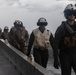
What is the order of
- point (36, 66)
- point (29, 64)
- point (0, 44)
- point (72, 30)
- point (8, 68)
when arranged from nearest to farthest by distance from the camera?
point (72, 30), point (36, 66), point (29, 64), point (8, 68), point (0, 44)

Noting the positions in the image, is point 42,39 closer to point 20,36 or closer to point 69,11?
point 69,11

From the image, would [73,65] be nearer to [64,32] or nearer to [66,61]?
[66,61]

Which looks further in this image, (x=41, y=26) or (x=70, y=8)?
(x=41, y=26)

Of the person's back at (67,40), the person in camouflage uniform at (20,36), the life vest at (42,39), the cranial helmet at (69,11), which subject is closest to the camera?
the person's back at (67,40)

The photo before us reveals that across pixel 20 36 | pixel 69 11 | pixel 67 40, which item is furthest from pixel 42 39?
pixel 20 36

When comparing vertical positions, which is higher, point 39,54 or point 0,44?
point 39,54

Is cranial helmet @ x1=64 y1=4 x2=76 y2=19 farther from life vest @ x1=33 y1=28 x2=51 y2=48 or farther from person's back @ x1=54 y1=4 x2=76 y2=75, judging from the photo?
life vest @ x1=33 y1=28 x2=51 y2=48

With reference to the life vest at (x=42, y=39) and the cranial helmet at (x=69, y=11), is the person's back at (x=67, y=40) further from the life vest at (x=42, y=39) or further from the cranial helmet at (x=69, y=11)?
the life vest at (x=42, y=39)

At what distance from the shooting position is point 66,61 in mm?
8383

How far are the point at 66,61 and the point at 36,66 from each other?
137 cm

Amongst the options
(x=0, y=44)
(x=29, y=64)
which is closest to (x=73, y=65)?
(x=29, y=64)

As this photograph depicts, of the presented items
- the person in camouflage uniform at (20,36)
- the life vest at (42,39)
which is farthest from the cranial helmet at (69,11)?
the person in camouflage uniform at (20,36)

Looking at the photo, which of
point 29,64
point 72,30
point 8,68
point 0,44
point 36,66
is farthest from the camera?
point 0,44

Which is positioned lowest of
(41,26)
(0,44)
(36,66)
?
(0,44)
